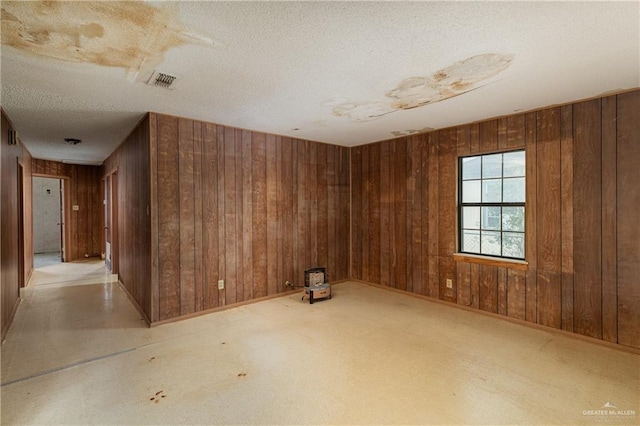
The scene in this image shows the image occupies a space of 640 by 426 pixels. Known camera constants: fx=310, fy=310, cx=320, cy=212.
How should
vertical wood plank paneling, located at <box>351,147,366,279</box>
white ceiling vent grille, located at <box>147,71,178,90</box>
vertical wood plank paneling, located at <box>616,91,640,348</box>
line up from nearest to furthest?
white ceiling vent grille, located at <box>147,71,178,90</box> → vertical wood plank paneling, located at <box>616,91,640,348</box> → vertical wood plank paneling, located at <box>351,147,366,279</box>

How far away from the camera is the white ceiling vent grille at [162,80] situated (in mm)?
2494

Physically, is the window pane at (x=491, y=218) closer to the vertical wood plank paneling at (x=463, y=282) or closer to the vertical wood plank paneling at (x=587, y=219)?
the vertical wood plank paneling at (x=463, y=282)

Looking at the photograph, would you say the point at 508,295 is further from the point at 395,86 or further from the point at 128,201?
the point at 128,201

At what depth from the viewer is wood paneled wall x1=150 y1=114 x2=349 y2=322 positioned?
3602mm

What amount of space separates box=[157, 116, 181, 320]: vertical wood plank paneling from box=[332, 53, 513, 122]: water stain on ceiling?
76.4 inches

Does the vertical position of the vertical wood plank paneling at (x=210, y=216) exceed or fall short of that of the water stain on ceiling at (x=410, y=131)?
it falls short

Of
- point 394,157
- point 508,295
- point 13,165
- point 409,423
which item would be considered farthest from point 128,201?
point 508,295

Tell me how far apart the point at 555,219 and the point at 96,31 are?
427cm

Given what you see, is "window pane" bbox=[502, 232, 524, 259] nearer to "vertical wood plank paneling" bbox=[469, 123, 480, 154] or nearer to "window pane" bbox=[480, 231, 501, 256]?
→ "window pane" bbox=[480, 231, 501, 256]

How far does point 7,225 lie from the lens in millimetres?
3350

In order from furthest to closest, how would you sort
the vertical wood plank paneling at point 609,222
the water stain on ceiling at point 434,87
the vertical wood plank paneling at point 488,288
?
the vertical wood plank paneling at point 488,288, the vertical wood plank paneling at point 609,222, the water stain on ceiling at point 434,87

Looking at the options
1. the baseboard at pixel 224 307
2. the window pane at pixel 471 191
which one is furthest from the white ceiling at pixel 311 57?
the baseboard at pixel 224 307

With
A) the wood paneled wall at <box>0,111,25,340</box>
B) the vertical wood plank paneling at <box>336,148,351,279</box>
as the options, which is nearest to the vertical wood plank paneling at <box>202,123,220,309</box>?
the wood paneled wall at <box>0,111,25,340</box>

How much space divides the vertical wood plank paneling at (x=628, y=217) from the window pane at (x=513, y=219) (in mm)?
830
